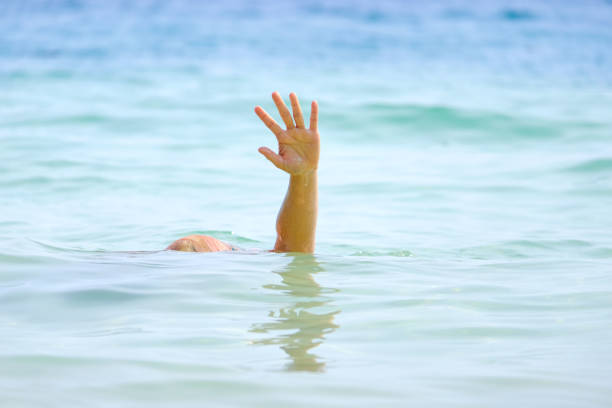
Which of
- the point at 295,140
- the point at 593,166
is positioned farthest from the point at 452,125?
the point at 295,140

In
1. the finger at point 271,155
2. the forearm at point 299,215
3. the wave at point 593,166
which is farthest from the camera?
the wave at point 593,166

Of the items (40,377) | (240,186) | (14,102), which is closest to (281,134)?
(40,377)

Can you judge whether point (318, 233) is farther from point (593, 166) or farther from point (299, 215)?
point (593, 166)

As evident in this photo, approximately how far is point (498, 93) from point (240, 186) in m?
6.99

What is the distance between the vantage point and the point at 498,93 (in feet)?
42.8

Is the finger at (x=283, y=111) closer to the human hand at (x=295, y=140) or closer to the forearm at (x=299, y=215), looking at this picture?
the human hand at (x=295, y=140)

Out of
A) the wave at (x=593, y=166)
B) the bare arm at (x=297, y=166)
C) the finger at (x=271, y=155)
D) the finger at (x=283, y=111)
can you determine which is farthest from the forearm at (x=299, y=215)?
the wave at (x=593, y=166)

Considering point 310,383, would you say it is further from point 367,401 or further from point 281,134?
point 281,134

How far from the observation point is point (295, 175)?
3912mm

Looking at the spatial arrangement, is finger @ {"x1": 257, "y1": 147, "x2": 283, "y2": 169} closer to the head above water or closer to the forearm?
the forearm

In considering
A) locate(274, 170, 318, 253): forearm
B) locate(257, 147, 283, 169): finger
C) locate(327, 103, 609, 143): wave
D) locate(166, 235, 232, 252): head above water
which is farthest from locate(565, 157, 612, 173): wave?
locate(257, 147, 283, 169): finger

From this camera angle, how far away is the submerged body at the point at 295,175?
3828 mm

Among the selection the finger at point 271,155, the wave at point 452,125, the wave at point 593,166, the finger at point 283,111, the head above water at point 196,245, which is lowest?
the head above water at point 196,245

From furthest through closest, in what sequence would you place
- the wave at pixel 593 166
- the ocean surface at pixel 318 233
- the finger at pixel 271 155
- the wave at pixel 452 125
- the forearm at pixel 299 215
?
1. the wave at pixel 452 125
2. the wave at pixel 593 166
3. the forearm at pixel 299 215
4. the finger at pixel 271 155
5. the ocean surface at pixel 318 233
